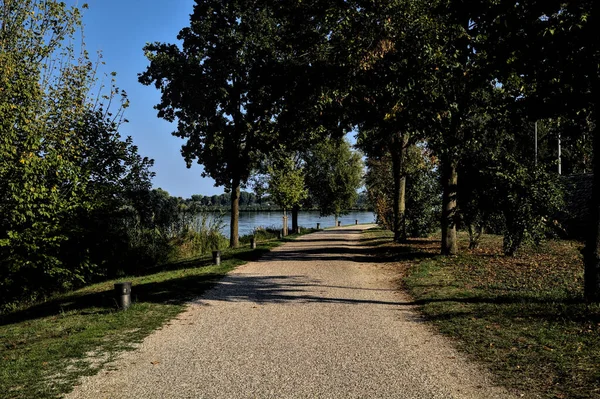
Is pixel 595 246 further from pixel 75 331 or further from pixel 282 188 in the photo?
pixel 282 188


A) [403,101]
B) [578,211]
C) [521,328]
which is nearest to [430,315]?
[521,328]

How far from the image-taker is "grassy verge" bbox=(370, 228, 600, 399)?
4703mm

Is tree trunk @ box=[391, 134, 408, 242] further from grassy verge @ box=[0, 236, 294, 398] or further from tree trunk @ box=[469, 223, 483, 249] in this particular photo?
grassy verge @ box=[0, 236, 294, 398]

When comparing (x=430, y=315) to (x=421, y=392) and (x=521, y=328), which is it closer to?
(x=521, y=328)

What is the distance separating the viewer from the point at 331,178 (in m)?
39.9

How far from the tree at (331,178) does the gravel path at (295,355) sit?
30769mm

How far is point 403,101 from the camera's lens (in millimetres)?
11898

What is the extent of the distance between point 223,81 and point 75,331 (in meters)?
14.6

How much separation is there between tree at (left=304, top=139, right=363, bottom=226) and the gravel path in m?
30.8

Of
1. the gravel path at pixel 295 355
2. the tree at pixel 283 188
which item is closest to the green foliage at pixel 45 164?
the gravel path at pixel 295 355

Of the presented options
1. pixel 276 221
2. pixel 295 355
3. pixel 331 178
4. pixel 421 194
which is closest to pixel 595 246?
pixel 295 355

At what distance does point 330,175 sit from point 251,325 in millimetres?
33486

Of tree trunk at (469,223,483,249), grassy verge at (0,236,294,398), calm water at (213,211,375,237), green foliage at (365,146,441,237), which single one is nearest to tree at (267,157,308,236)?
calm water at (213,211,375,237)

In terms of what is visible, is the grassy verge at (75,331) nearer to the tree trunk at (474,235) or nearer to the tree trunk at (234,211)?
the tree trunk at (474,235)
